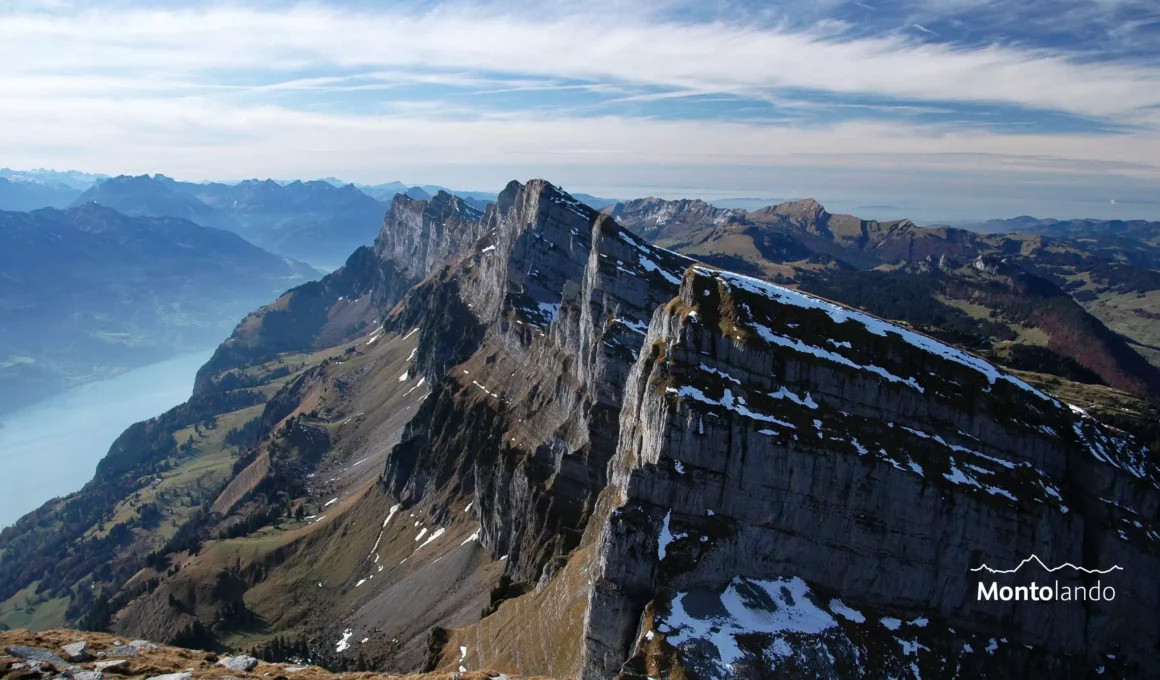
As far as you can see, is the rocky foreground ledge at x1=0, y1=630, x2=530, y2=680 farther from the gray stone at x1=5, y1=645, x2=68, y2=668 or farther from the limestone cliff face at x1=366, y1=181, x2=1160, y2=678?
the limestone cliff face at x1=366, y1=181, x2=1160, y2=678

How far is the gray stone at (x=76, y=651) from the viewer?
164 feet

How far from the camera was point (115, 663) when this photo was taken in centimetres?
4881

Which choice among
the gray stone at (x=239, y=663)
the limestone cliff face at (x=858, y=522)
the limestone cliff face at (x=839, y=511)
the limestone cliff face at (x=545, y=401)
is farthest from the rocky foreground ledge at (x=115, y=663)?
the limestone cliff face at (x=545, y=401)

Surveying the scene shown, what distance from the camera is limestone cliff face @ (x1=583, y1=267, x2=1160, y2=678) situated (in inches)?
2921

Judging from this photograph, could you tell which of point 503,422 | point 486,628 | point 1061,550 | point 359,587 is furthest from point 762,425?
point 359,587

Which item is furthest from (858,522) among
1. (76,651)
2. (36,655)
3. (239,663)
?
(36,655)

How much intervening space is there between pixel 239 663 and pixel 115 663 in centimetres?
853

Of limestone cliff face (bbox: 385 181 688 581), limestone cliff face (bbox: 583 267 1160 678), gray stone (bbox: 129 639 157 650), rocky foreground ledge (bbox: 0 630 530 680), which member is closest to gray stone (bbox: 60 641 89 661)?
rocky foreground ledge (bbox: 0 630 530 680)

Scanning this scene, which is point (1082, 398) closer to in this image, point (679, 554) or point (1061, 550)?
point (1061, 550)

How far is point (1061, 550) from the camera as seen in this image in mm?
77625

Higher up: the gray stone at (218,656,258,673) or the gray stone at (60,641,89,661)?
the gray stone at (60,641,89,661)

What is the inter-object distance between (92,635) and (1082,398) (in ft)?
595

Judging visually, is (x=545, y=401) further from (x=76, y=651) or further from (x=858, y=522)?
(x=76, y=651)

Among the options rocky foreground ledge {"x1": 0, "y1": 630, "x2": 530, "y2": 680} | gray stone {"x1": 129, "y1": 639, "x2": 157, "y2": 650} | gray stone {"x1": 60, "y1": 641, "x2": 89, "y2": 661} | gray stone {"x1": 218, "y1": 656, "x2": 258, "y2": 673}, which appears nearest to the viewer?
rocky foreground ledge {"x1": 0, "y1": 630, "x2": 530, "y2": 680}
